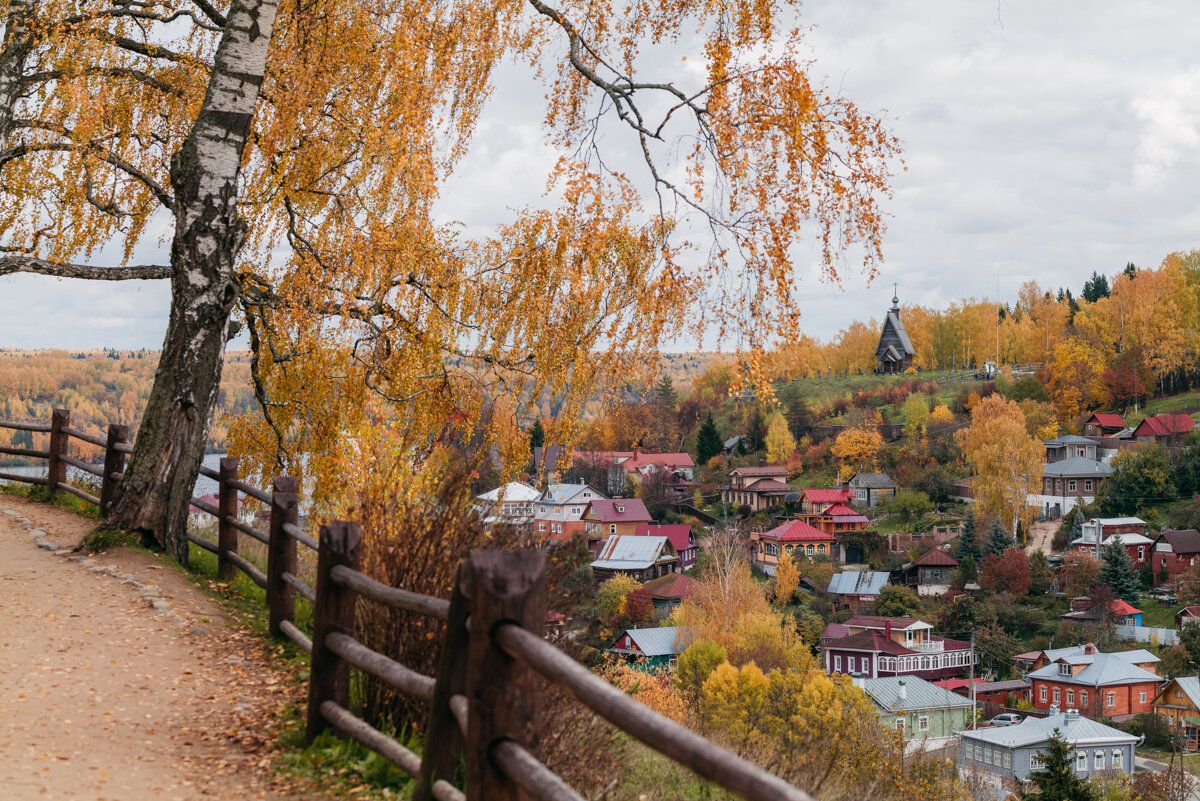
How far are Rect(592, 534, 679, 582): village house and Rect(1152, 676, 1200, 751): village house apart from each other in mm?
25002

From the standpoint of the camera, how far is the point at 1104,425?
70.1m

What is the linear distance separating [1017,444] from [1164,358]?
2427 centimetres

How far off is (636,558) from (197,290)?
154ft

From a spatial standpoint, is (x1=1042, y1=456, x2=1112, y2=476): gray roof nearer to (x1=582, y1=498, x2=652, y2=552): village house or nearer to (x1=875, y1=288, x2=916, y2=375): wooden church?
(x1=582, y1=498, x2=652, y2=552): village house

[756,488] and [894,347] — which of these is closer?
[756,488]

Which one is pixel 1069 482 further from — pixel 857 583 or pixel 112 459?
pixel 112 459

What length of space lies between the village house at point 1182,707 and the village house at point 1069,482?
83.2ft

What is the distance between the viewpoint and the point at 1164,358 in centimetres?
7206

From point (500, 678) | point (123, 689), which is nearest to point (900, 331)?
point (123, 689)

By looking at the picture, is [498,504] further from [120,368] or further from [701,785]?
[120,368]

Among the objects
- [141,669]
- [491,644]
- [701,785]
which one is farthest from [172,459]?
[491,644]

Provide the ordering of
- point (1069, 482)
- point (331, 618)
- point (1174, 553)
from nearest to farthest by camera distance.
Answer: point (331, 618) → point (1174, 553) → point (1069, 482)

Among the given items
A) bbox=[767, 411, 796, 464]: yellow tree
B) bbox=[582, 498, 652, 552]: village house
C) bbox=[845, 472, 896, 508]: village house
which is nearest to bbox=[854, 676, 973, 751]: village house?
bbox=[582, 498, 652, 552]: village house

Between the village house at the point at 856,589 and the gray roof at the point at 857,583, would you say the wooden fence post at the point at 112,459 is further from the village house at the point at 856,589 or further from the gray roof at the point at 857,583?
the gray roof at the point at 857,583
